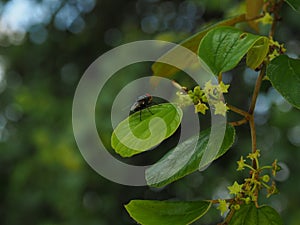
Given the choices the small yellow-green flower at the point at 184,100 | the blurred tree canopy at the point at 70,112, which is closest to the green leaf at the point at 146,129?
the small yellow-green flower at the point at 184,100

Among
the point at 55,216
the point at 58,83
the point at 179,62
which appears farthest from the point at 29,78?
the point at 179,62

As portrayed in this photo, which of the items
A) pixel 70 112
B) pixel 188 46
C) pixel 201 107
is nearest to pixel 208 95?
pixel 201 107

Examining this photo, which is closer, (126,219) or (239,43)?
(239,43)

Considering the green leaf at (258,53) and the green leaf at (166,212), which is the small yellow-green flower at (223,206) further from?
the green leaf at (258,53)

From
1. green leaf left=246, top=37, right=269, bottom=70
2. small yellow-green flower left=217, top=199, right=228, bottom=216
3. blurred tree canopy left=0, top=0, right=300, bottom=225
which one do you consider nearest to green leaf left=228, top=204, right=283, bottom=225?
small yellow-green flower left=217, top=199, right=228, bottom=216

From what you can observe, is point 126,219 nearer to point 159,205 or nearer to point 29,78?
point 29,78

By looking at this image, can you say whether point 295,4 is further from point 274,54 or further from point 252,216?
point 252,216
